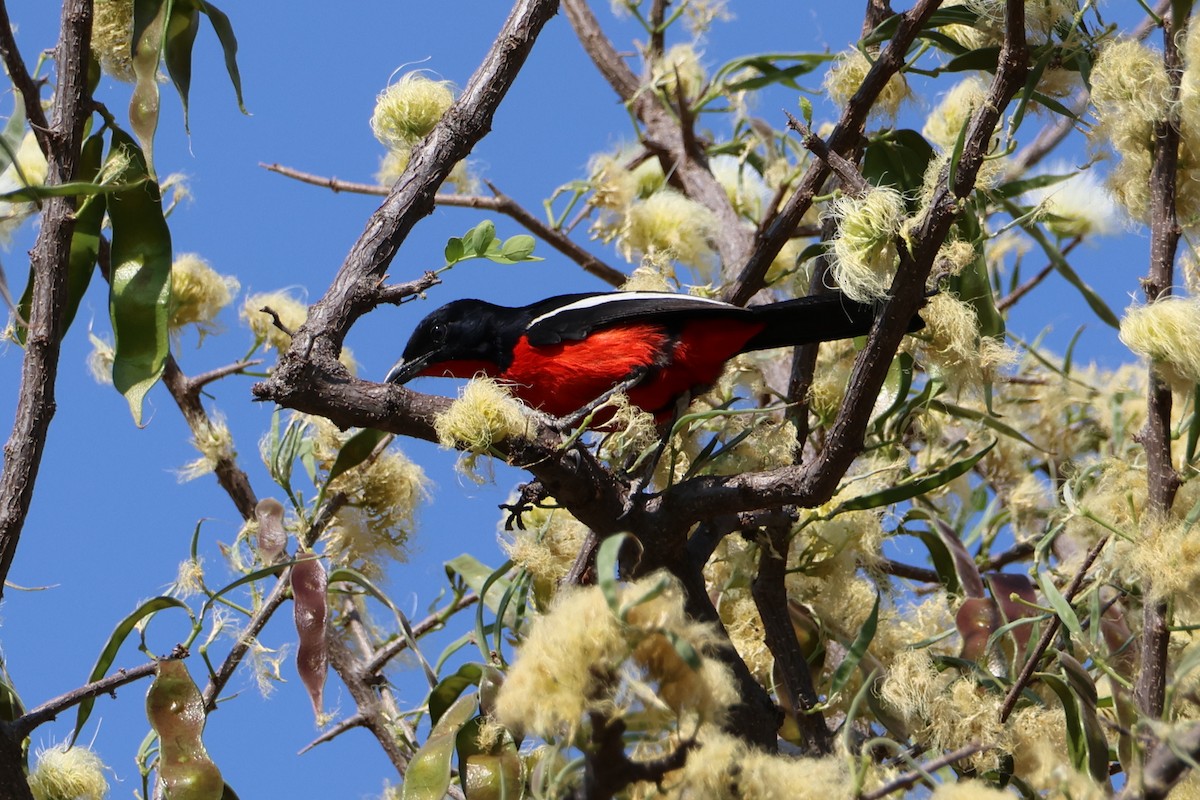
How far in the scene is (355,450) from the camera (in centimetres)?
343

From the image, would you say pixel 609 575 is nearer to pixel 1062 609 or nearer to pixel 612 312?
pixel 1062 609

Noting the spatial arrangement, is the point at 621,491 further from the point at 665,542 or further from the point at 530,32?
the point at 530,32

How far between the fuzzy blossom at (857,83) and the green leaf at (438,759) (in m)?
1.83

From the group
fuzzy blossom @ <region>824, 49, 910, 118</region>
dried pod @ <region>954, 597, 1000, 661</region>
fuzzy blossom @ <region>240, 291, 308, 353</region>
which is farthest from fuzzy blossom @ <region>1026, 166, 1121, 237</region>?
fuzzy blossom @ <region>240, 291, 308, 353</region>

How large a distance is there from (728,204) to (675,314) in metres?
0.96

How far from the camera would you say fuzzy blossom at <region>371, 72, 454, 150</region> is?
3297 millimetres

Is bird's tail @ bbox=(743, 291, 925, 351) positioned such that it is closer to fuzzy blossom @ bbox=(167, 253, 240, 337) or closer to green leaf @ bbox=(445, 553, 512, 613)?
green leaf @ bbox=(445, 553, 512, 613)

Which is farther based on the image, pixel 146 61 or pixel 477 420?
pixel 146 61

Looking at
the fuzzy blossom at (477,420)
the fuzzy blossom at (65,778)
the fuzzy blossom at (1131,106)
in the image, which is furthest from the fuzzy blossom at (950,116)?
the fuzzy blossom at (65,778)

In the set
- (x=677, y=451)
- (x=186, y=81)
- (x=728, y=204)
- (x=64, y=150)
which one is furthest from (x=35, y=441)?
(x=728, y=204)

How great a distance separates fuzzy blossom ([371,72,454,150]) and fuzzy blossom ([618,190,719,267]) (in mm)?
1200

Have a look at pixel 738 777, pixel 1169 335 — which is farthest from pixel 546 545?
pixel 738 777

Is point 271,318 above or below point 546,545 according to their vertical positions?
above

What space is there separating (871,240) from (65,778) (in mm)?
1974
